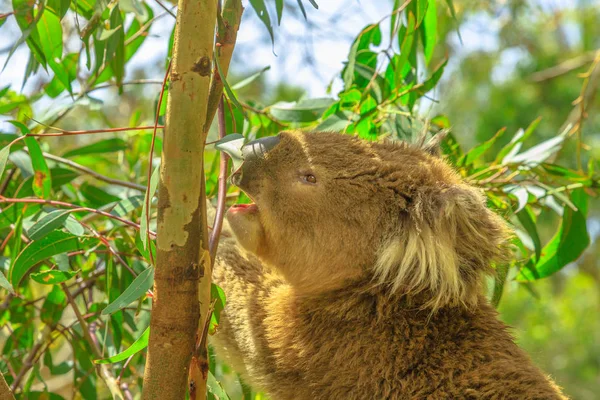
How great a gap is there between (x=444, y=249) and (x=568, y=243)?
0.95 metres

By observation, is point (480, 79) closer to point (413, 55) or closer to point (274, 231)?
point (413, 55)

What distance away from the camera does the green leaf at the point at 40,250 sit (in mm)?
1934

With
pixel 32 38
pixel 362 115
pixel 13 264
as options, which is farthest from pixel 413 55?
pixel 13 264

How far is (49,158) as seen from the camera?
2504mm

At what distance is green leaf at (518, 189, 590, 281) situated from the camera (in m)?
2.72

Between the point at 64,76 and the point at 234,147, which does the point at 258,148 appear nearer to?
the point at 234,147

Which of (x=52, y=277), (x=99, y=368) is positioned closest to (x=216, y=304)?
(x=52, y=277)

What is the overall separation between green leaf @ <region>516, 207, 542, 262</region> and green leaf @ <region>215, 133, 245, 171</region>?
1454 mm

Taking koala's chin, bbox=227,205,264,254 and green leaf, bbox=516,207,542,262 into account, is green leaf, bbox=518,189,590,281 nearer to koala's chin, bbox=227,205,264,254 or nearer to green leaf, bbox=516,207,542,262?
green leaf, bbox=516,207,542,262

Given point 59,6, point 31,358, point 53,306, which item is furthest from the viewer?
point 53,306

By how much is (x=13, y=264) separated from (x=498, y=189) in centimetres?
180

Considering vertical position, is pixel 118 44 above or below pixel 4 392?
above

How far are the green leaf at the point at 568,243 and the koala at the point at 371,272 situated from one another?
61 centimetres

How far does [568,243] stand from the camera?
9.05 feet
